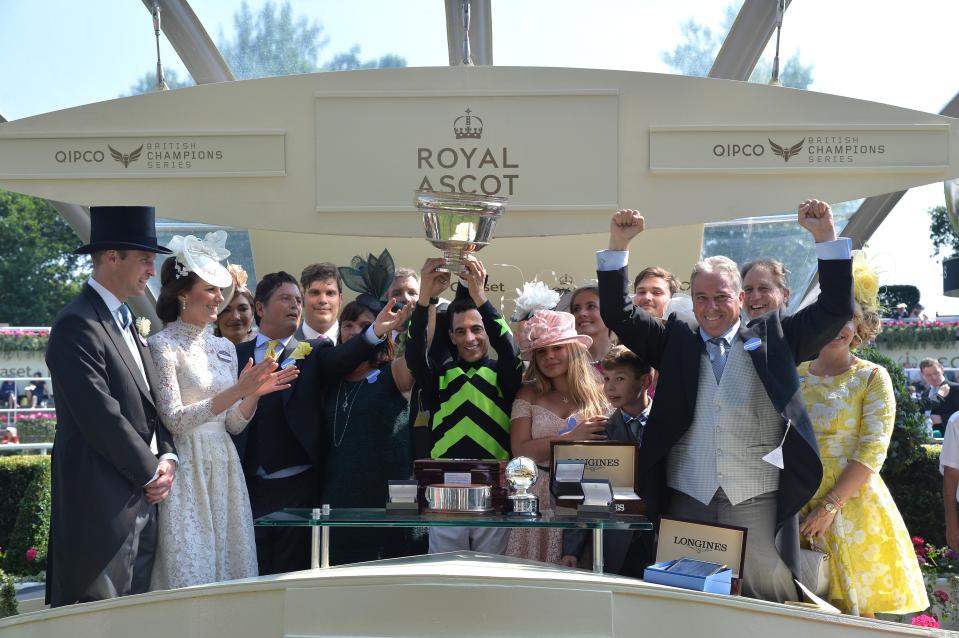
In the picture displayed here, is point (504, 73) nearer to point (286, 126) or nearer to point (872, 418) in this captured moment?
point (286, 126)

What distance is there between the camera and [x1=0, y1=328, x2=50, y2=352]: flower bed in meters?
25.9

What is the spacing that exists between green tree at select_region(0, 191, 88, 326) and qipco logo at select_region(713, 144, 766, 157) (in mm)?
46015

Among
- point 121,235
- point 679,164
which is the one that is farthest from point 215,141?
point 679,164

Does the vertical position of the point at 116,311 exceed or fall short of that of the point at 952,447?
it exceeds it

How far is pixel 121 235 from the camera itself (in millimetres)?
4070

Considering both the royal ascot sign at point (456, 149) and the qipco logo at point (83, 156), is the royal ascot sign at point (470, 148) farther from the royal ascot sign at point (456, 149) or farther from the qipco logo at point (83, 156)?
the qipco logo at point (83, 156)

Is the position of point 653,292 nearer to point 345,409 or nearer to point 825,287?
point 825,287

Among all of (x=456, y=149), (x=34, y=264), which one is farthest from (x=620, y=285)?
(x=34, y=264)

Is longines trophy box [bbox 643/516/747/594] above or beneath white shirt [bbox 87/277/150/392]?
→ beneath

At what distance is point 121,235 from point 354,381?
3.96 feet

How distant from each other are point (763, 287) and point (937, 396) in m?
9.57

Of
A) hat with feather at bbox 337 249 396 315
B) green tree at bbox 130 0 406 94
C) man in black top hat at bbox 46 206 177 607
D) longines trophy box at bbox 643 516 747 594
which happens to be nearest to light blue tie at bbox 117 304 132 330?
man in black top hat at bbox 46 206 177 607

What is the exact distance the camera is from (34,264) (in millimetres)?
50531

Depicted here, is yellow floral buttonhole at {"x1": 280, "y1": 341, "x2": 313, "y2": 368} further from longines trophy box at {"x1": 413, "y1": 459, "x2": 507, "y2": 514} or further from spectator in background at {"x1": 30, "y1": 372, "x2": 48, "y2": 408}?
spectator in background at {"x1": 30, "y1": 372, "x2": 48, "y2": 408}
